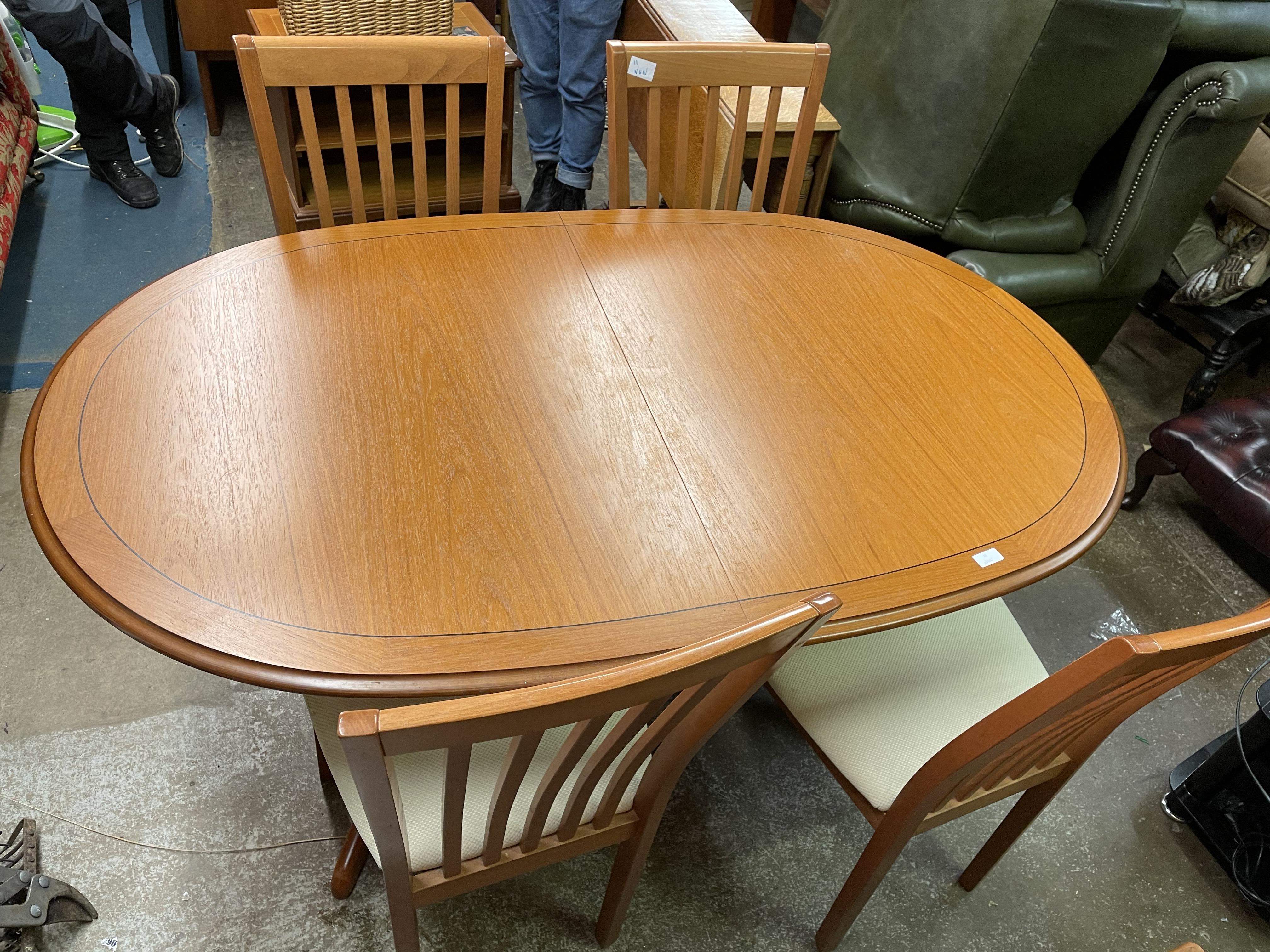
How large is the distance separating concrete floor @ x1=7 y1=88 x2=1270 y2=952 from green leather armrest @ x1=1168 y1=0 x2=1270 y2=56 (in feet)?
4.92

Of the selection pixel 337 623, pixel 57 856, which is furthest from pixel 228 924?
pixel 337 623

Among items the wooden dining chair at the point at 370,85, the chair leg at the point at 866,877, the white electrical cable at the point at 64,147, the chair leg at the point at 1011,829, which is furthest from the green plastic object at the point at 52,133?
the chair leg at the point at 1011,829

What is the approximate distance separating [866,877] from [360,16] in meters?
2.21

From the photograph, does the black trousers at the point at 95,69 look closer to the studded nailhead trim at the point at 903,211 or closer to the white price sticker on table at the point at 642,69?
the white price sticker on table at the point at 642,69

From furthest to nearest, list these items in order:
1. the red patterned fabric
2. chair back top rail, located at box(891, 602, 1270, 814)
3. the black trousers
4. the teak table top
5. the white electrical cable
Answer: the white electrical cable
the black trousers
the red patterned fabric
the teak table top
chair back top rail, located at box(891, 602, 1270, 814)

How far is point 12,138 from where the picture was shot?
244 cm

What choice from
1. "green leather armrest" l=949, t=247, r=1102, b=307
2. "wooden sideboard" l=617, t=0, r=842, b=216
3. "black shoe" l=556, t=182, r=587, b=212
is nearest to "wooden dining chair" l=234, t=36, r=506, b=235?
"wooden sideboard" l=617, t=0, r=842, b=216

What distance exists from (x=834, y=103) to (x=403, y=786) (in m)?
2.19

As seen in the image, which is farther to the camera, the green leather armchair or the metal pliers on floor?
the green leather armchair

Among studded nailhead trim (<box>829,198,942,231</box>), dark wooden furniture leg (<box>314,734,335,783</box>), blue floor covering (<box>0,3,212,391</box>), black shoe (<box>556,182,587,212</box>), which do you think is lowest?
blue floor covering (<box>0,3,212,391</box>)

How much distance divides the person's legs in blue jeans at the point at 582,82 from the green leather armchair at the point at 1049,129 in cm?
66

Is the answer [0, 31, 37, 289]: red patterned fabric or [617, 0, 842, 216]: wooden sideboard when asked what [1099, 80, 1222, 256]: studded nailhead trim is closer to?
[617, 0, 842, 216]: wooden sideboard

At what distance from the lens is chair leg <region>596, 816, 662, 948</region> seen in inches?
46.1

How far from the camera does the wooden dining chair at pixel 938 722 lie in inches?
41.0
